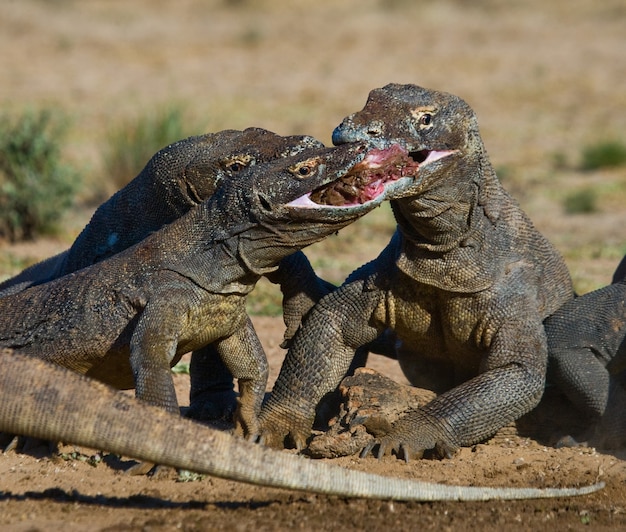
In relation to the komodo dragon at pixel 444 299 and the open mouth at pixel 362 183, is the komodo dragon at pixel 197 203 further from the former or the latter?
the open mouth at pixel 362 183

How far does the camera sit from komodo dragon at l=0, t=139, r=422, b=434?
242 inches

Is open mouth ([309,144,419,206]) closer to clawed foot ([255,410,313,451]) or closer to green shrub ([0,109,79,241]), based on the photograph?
clawed foot ([255,410,313,451])

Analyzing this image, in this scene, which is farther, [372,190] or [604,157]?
[604,157]

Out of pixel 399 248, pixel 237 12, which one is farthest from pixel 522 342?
pixel 237 12

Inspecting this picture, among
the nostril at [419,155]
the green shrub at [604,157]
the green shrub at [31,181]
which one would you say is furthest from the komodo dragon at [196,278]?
the green shrub at [604,157]

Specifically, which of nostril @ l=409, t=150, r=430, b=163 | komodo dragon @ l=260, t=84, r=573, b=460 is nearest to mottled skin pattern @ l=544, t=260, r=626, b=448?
komodo dragon @ l=260, t=84, r=573, b=460

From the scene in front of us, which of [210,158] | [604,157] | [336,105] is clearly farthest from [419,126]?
[336,105]

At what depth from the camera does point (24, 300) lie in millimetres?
6879

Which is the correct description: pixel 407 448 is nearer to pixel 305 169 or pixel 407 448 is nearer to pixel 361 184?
pixel 361 184

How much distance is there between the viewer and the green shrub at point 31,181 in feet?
43.9

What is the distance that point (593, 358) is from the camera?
7.25 m

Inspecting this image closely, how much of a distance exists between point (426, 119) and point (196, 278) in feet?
5.08

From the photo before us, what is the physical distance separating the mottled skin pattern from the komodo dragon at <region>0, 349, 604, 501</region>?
2.42 metres

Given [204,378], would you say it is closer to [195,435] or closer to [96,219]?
[96,219]
